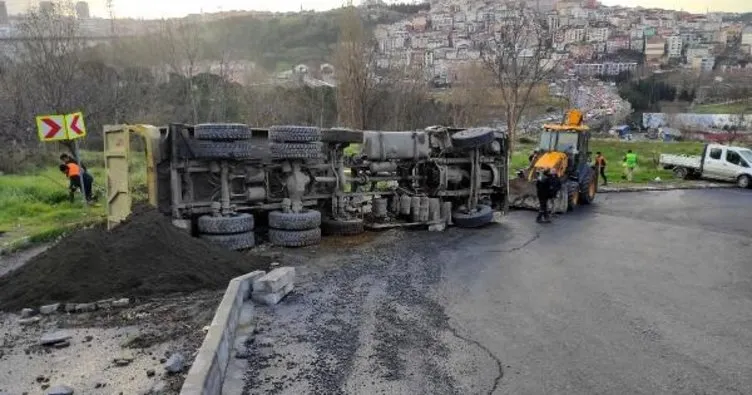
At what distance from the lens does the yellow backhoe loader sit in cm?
1733

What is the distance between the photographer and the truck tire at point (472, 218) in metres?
13.7

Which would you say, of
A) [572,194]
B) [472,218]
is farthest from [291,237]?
[572,194]

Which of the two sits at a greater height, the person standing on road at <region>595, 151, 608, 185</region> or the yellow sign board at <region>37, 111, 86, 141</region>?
the yellow sign board at <region>37, 111, 86, 141</region>

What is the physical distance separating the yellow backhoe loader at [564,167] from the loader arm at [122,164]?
10.4 m

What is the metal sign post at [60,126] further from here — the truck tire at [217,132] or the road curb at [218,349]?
the road curb at [218,349]

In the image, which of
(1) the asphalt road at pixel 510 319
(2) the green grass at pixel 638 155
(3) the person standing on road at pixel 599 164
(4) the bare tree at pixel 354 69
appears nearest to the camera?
(1) the asphalt road at pixel 510 319

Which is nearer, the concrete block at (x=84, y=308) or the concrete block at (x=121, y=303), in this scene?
the concrete block at (x=84, y=308)

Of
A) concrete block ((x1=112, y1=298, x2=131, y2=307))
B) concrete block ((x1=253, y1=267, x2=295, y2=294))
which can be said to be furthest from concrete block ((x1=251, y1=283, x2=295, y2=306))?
concrete block ((x1=112, y1=298, x2=131, y2=307))

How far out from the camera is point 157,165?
408 inches

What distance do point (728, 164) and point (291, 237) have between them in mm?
22550

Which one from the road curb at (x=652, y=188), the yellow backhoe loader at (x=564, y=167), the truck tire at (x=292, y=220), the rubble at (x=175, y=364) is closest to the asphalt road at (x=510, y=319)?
the truck tire at (x=292, y=220)

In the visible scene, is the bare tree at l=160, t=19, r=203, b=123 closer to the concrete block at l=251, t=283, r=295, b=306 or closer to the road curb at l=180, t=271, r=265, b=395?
the concrete block at l=251, t=283, r=295, b=306

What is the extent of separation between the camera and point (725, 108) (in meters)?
63.3

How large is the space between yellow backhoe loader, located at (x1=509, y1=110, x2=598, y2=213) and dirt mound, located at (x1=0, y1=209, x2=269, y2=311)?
10.5 m
